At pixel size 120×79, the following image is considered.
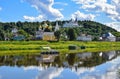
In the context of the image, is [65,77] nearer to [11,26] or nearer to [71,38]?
[71,38]

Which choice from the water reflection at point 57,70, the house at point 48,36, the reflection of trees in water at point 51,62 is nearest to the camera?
the water reflection at point 57,70

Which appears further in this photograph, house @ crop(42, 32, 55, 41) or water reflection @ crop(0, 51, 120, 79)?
house @ crop(42, 32, 55, 41)

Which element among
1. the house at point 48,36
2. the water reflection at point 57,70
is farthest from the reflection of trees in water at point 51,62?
the house at point 48,36

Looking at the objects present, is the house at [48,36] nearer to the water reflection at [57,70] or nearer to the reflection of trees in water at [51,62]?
the reflection of trees in water at [51,62]

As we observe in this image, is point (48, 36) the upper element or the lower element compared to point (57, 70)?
upper

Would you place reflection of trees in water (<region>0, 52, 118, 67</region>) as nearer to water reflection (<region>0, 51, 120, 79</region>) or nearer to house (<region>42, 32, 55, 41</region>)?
water reflection (<region>0, 51, 120, 79</region>)

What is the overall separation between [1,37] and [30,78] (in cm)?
9291

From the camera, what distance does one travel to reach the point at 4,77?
31453mm

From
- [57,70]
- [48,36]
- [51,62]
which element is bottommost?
[51,62]

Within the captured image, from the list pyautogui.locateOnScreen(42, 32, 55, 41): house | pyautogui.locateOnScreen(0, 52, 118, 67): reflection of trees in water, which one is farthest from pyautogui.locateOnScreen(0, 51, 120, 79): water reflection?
pyautogui.locateOnScreen(42, 32, 55, 41): house

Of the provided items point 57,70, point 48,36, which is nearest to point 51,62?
point 57,70

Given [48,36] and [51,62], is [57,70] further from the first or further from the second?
[48,36]

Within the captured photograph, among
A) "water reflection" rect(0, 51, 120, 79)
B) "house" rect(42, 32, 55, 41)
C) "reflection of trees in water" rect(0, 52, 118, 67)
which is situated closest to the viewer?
"water reflection" rect(0, 51, 120, 79)

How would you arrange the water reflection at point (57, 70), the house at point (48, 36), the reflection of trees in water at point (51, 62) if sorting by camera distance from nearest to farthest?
the water reflection at point (57, 70) → the reflection of trees in water at point (51, 62) → the house at point (48, 36)
